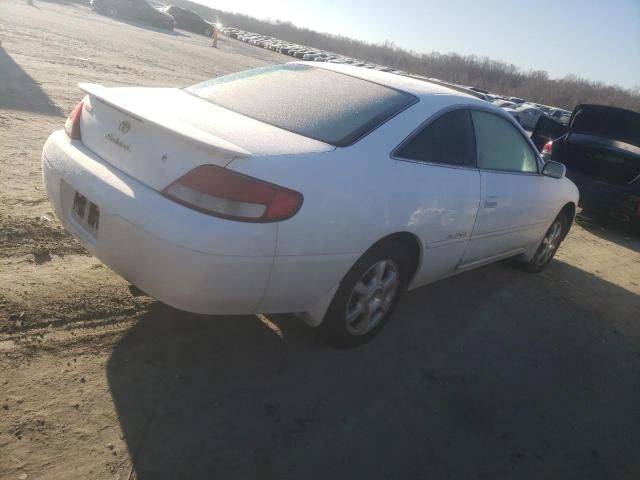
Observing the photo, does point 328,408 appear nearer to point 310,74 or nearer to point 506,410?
point 506,410

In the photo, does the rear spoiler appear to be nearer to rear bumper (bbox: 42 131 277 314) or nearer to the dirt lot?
rear bumper (bbox: 42 131 277 314)

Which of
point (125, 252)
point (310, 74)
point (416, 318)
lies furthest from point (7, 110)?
point (416, 318)

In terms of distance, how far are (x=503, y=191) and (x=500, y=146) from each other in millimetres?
357

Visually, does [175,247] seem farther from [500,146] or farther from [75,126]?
[500,146]

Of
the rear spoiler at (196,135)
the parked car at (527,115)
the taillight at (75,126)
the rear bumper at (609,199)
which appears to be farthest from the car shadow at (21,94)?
the parked car at (527,115)

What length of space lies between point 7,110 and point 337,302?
558 centimetres

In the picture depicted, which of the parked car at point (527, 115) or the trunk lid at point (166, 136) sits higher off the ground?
the trunk lid at point (166, 136)

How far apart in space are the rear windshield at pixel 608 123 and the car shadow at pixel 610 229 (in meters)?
1.22

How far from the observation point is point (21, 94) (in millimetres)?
7316

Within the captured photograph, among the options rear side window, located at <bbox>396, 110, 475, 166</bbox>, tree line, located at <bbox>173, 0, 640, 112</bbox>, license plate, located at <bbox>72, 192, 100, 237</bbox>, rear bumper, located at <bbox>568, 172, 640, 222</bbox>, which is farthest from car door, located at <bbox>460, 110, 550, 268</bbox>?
tree line, located at <bbox>173, 0, 640, 112</bbox>

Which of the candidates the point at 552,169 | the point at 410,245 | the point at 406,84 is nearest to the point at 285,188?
the point at 410,245

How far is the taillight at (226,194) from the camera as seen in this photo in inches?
86.0

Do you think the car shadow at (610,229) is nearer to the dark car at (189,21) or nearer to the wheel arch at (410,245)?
the wheel arch at (410,245)

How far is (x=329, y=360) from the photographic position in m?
2.99
